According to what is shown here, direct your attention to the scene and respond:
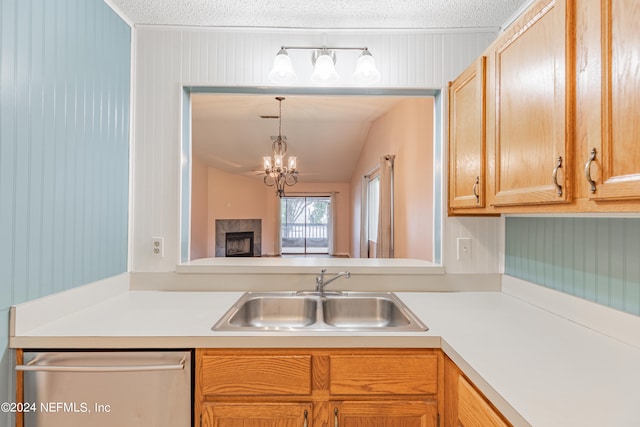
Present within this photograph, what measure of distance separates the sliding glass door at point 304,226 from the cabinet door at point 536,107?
700 centimetres

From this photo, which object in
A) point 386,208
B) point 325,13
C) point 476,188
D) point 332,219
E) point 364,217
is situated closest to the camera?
point 476,188

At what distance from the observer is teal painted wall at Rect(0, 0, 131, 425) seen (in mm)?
1070

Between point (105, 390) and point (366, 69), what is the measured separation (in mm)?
1682

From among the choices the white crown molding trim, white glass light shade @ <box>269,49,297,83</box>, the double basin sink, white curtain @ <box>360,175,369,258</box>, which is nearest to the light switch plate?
the double basin sink

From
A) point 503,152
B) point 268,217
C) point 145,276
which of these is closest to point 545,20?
point 503,152

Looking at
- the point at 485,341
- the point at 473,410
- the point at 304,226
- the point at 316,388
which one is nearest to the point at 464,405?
the point at 473,410

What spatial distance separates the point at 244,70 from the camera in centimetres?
177

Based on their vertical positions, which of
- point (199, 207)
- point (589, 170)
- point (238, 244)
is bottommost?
point (238, 244)

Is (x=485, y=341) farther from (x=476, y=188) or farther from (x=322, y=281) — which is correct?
(x=322, y=281)

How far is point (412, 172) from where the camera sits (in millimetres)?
2912

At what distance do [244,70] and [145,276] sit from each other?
1.19 metres

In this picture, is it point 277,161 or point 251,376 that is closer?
point 251,376

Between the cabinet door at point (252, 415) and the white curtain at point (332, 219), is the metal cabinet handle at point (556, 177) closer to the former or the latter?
the cabinet door at point (252, 415)

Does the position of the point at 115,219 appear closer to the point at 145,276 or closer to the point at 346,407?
the point at 145,276
